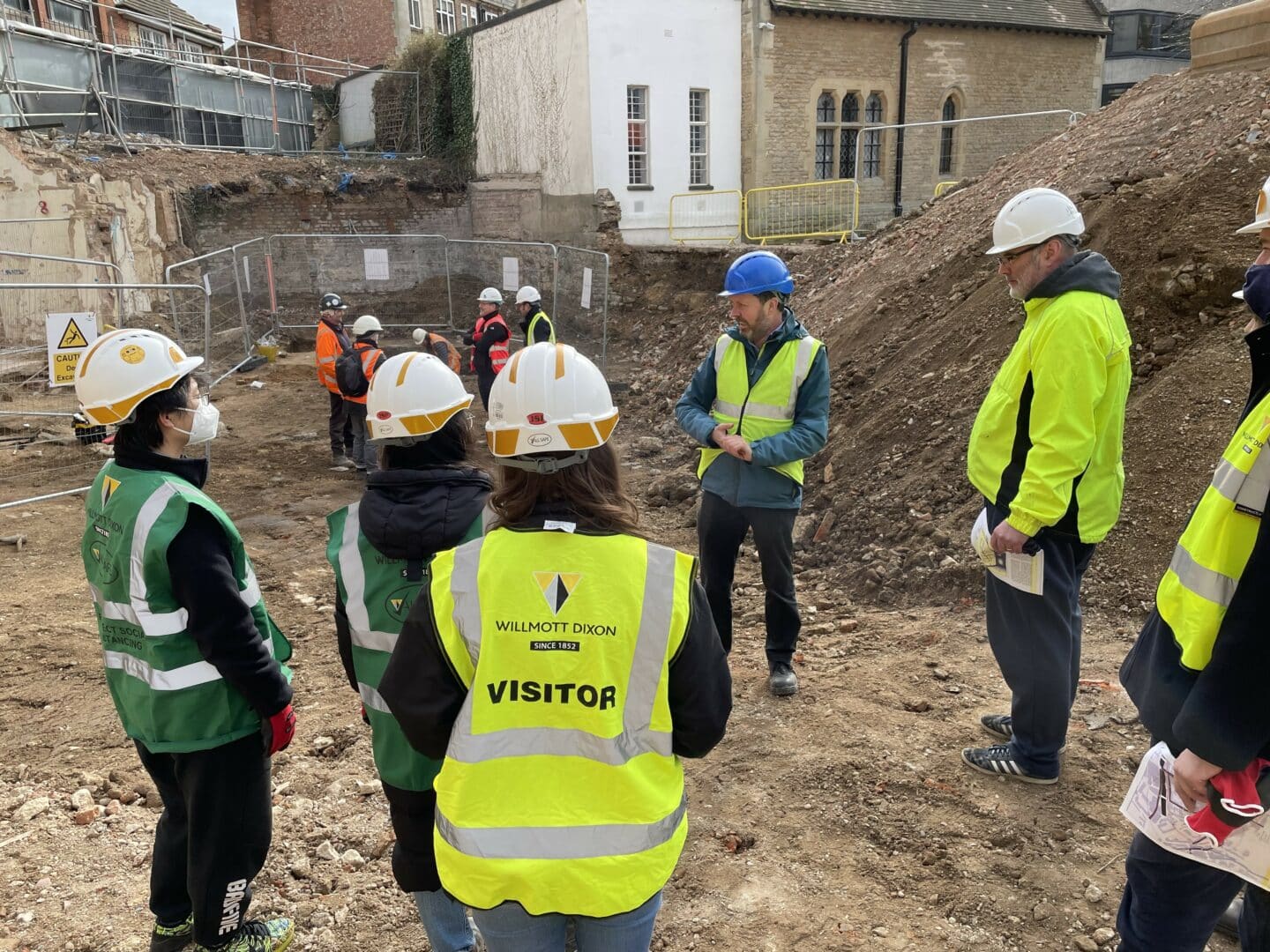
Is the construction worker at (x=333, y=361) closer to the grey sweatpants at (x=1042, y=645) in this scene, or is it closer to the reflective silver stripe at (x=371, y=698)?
the reflective silver stripe at (x=371, y=698)

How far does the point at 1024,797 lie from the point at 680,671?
2434mm

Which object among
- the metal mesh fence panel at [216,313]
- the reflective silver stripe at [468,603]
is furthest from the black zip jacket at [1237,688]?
the metal mesh fence panel at [216,313]

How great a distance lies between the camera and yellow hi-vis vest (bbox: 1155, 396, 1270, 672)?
184 cm

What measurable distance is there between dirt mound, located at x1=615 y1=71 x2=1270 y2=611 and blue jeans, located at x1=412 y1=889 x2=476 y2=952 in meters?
3.97

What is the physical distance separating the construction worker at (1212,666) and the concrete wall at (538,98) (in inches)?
731

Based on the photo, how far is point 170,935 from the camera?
2939 millimetres

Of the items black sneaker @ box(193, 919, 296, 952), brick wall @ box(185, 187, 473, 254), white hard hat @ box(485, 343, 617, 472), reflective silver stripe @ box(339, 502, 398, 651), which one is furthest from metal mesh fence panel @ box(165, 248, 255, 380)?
white hard hat @ box(485, 343, 617, 472)

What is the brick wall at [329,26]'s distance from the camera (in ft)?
107

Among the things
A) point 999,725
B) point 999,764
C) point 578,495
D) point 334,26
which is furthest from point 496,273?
point 578,495

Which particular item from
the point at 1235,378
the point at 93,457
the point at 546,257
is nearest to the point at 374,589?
the point at 1235,378

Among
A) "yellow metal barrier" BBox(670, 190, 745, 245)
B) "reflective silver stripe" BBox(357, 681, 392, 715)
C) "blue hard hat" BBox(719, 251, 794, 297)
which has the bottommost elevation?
"reflective silver stripe" BBox(357, 681, 392, 715)

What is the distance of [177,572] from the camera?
2.50 meters

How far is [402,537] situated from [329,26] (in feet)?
118

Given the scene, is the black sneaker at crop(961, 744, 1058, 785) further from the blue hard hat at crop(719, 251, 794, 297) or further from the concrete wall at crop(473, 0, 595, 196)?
the concrete wall at crop(473, 0, 595, 196)
